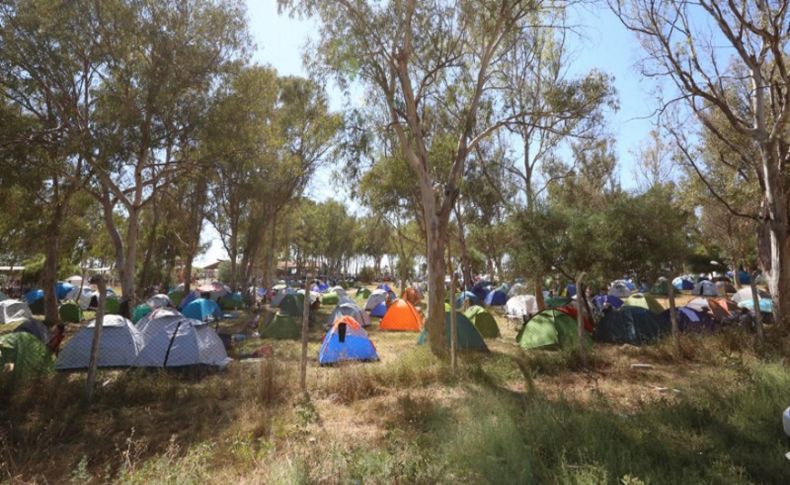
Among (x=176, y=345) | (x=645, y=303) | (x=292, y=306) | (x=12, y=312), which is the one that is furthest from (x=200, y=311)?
(x=645, y=303)

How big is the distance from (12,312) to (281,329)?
34.9 feet

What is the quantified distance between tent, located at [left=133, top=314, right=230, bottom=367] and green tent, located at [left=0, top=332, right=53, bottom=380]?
159 centimetres

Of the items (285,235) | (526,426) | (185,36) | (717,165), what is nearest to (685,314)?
(717,165)

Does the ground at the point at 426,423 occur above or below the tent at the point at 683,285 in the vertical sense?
below

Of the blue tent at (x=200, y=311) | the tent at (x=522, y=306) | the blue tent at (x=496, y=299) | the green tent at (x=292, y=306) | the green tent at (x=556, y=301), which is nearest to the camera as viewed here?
the blue tent at (x=200, y=311)

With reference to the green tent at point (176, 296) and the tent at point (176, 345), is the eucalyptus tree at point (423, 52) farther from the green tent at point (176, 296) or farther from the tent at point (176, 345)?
the green tent at point (176, 296)

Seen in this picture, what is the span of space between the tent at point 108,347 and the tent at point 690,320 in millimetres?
13856

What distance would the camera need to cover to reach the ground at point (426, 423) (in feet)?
13.6

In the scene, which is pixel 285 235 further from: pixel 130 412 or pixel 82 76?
pixel 130 412

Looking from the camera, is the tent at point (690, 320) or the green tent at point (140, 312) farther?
the green tent at point (140, 312)

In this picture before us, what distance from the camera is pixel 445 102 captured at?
13938 mm

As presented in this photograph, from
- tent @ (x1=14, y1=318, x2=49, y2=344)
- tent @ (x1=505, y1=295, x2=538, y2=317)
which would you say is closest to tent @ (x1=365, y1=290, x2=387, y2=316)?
tent @ (x1=505, y1=295, x2=538, y2=317)

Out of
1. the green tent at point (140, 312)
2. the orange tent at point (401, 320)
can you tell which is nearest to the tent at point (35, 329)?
the green tent at point (140, 312)

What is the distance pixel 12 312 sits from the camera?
648 inches
